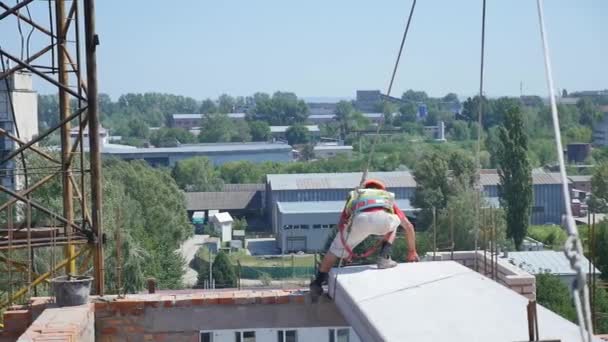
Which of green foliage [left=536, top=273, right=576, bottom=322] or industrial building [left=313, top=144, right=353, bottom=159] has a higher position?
green foliage [left=536, top=273, right=576, bottom=322]

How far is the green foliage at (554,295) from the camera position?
2080cm

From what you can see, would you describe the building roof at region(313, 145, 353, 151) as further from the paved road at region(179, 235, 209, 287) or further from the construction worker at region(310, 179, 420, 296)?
the construction worker at region(310, 179, 420, 296)

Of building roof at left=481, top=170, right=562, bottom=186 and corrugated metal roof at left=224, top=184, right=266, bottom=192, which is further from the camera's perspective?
corrugated metal roof at left=224, top=184, right=266, bottom=192

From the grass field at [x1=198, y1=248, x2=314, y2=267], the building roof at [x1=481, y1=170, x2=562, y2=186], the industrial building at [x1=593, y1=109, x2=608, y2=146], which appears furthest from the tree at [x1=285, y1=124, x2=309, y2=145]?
the grass field at [x1=198, y1=248, x2=314, y2=267]

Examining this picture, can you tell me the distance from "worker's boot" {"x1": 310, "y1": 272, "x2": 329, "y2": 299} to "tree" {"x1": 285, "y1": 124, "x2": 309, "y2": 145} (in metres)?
107

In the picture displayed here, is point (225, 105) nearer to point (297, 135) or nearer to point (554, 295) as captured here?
point (297, 135)

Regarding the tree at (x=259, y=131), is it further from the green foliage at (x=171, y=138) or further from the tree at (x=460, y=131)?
the tree at (x=460, y=131)

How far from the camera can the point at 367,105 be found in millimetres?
187000

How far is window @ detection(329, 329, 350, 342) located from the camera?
793 cm

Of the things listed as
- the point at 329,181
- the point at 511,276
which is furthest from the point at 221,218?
the point at 511,276

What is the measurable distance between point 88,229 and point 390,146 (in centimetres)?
7779

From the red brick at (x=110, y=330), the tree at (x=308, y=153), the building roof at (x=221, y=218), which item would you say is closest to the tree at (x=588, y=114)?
the tree at (x=308, y=153)

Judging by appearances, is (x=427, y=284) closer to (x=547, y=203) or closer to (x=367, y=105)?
(x=547, y=203)

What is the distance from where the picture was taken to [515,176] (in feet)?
120
